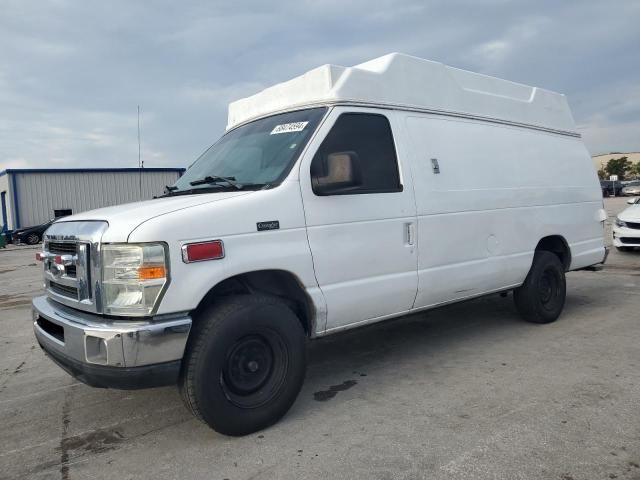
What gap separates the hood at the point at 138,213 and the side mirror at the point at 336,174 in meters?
0.52

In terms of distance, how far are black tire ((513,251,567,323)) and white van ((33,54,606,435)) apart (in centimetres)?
4

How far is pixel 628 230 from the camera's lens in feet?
36.6

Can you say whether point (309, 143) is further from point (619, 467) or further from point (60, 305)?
point (619, 467)

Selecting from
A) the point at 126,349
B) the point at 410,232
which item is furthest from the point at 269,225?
the point at 410,232

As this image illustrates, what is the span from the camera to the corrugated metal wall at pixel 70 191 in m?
32.9

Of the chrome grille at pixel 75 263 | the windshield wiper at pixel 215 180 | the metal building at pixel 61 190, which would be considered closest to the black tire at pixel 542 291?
the windshield wiper at pixel 215 180

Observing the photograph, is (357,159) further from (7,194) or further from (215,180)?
(7,194)

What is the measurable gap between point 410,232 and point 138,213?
6.96 ft

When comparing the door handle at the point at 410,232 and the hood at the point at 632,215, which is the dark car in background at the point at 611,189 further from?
the door handle at the point at 410,232

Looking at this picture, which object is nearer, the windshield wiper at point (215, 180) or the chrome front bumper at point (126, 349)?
the chrome front bumper at point (126, 349)

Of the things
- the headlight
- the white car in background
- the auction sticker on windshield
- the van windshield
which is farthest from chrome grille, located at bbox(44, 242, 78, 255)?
the white car in background

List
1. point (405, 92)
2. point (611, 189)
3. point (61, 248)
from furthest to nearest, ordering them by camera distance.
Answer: point (611, 189) < point (405, 92) < point (61, 248)

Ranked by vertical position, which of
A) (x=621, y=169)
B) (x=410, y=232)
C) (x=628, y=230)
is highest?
(x=621, y=169)

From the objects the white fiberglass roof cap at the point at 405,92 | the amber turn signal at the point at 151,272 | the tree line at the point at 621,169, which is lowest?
the amber turn signal at the point at 151,272
